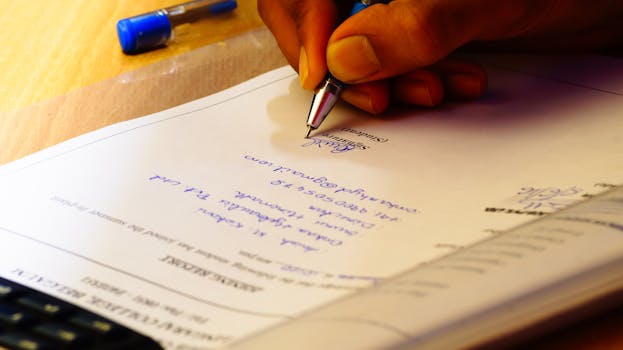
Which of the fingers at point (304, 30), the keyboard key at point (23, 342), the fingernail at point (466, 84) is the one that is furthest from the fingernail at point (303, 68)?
the keyboard key at point (23, 342)

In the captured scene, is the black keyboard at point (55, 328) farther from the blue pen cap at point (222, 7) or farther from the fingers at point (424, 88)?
the blue pen cap at point (222, 7)

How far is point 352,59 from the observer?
0.55m

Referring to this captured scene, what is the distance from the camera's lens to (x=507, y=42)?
67 centimetres

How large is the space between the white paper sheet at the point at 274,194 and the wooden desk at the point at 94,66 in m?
0.04

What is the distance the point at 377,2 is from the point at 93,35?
32 cm

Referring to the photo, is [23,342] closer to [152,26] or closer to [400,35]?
[400,35]

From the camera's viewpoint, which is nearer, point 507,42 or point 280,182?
point 280,182

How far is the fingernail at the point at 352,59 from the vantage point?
54 centimetres

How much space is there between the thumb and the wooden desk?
0.12m

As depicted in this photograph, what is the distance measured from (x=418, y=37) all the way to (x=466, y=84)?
8 cm

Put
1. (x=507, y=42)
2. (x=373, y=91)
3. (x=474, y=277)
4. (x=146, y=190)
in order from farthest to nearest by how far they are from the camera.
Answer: (x=507, y=42) → (x=373, y=91) → (x=146, y=190) → (x=474, y=277)

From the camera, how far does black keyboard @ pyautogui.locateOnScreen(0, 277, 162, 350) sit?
0.31 meters

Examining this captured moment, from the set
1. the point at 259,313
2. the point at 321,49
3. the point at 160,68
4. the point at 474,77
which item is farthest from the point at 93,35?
the point at 259,313

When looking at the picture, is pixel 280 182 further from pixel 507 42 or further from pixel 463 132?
pixel 507 42
